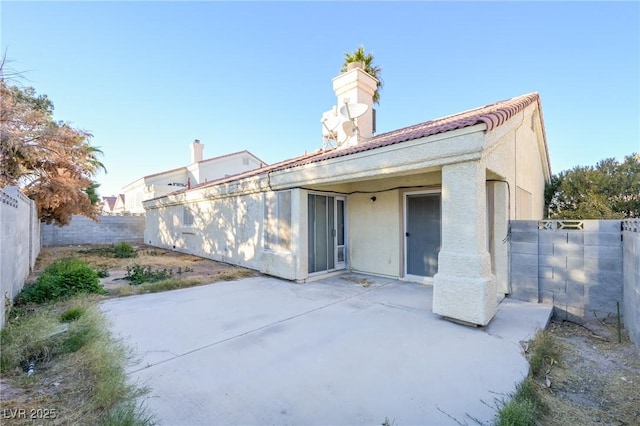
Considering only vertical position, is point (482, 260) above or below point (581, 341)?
above

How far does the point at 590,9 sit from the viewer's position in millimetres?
8031

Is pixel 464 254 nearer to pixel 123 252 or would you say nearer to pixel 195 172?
pixel 123 252

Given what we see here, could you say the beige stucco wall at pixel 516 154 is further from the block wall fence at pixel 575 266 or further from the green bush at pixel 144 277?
the green bush at pixel 144 277

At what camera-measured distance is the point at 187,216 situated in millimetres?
15695

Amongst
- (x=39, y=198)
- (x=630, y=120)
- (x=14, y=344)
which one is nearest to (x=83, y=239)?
(x=39, y=198)

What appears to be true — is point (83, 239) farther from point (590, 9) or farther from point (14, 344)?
point (590, 9)

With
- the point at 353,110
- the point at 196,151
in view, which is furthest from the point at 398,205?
the point at 196,151

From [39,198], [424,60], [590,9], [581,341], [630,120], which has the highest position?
[424,60]

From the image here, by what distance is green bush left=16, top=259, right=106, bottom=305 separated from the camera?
6355 millimetres

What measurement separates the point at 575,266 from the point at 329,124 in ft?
30.6

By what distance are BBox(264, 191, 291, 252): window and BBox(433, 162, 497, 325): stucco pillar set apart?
15.9 ft

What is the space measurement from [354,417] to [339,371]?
0.85 metres

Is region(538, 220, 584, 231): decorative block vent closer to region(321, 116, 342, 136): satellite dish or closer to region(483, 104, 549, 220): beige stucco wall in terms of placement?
region(483, 104, 549, 220): beige stucco wall

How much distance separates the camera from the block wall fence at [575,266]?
553 cm
